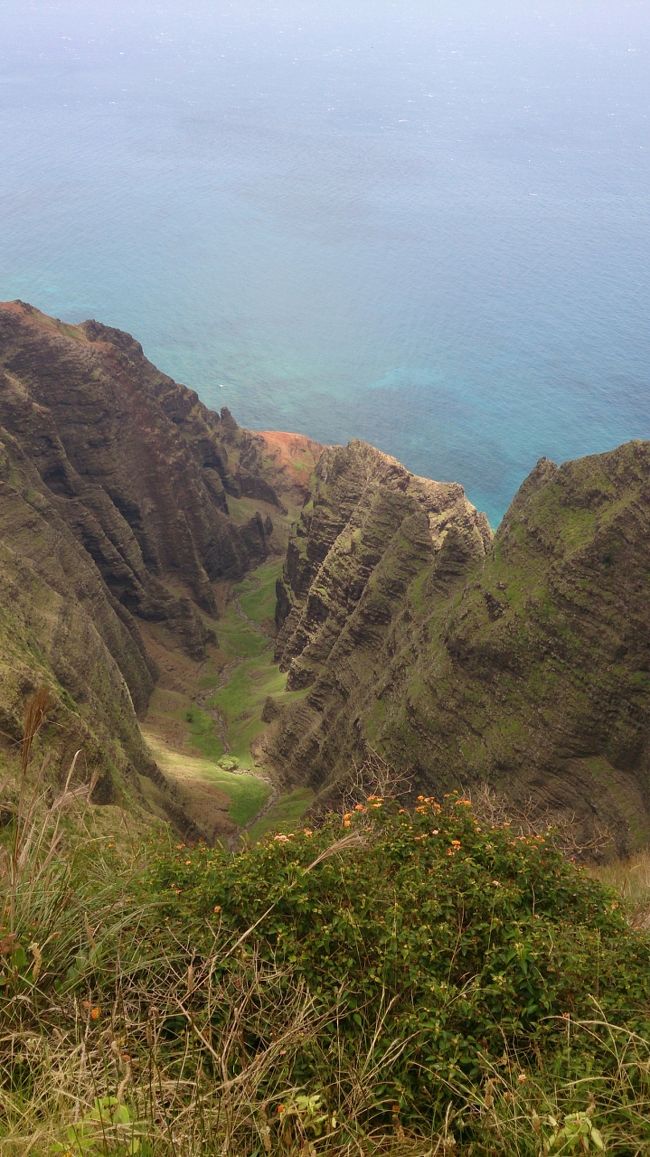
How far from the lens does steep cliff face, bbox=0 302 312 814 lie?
169ft

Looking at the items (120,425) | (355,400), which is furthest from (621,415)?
(120,425)

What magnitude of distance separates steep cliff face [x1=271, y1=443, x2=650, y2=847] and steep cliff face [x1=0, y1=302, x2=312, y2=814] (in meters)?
15.7

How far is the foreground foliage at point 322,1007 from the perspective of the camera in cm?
962

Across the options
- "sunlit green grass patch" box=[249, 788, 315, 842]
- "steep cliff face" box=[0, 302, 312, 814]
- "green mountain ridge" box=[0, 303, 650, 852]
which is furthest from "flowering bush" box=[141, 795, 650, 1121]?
"sunlit green grass patch" box=[249, 788, 315, 842]

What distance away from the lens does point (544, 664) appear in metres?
39.1

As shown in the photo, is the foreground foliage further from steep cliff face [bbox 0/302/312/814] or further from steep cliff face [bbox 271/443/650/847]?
steep cliff face [bbox 0/302/312/814]

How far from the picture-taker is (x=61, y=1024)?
10.9m

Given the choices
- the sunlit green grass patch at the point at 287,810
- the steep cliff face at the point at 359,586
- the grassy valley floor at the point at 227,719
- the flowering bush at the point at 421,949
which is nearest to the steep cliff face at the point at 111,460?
the grassy valley floor at the point at 227,719

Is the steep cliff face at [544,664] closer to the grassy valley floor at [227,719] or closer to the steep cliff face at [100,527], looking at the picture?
the grassy valley floor at [227,719]

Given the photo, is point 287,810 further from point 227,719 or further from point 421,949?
point 421,949

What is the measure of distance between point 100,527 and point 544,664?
5957 cm

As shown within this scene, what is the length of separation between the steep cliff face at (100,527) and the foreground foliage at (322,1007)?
2349 centimetres

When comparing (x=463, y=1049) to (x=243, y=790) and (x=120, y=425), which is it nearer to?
(x=243, y=790)

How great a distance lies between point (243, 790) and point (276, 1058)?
183 feet
